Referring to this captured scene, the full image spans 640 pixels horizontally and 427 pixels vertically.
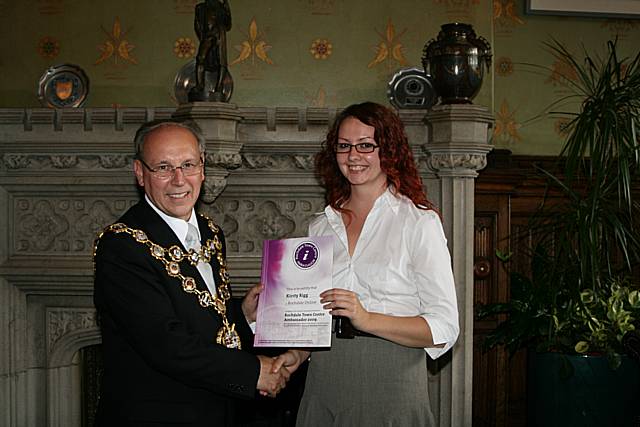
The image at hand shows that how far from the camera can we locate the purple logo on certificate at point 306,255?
6.74 ft

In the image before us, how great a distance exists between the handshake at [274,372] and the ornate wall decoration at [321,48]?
1.84m

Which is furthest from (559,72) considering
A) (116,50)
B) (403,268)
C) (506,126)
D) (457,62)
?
(403,268)

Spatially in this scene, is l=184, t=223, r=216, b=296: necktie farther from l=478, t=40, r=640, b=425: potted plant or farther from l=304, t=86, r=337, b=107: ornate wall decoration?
l=304, t=86, r=337, b=107: ornate wall decoration

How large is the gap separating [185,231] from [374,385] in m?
0.61

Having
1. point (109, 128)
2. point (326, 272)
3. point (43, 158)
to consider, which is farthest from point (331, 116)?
point (326, 272)

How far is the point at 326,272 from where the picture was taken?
6.65 ft

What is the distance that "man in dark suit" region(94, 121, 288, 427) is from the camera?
187 centimetres

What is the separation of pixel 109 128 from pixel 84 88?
0.31 meters

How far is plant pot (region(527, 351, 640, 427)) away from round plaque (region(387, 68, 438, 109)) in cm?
119

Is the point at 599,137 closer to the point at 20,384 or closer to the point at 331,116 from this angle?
the point at 331,116

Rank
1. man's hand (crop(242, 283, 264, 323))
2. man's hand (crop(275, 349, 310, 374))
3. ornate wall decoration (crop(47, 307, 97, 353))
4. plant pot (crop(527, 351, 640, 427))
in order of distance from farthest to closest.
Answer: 1. ornate wall decoration (crop(47, 307, 97, 353))
2. plant pot (crop(527, 351, 640, 427))
3. man's hand (crop(242, 283, 264, 323))
4. man's hand (crop(275, 349, 310, 374))

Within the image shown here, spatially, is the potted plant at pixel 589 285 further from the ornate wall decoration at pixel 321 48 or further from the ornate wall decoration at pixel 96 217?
the ornate wall decoration at pixel 96 217

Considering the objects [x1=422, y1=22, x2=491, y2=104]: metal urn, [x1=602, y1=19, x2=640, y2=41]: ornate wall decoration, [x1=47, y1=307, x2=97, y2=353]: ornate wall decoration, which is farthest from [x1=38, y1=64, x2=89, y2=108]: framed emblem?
[x1=602, y1=19, x2=640, y2=41]: ornate wall decoration

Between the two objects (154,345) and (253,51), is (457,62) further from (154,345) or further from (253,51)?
(154,345)
